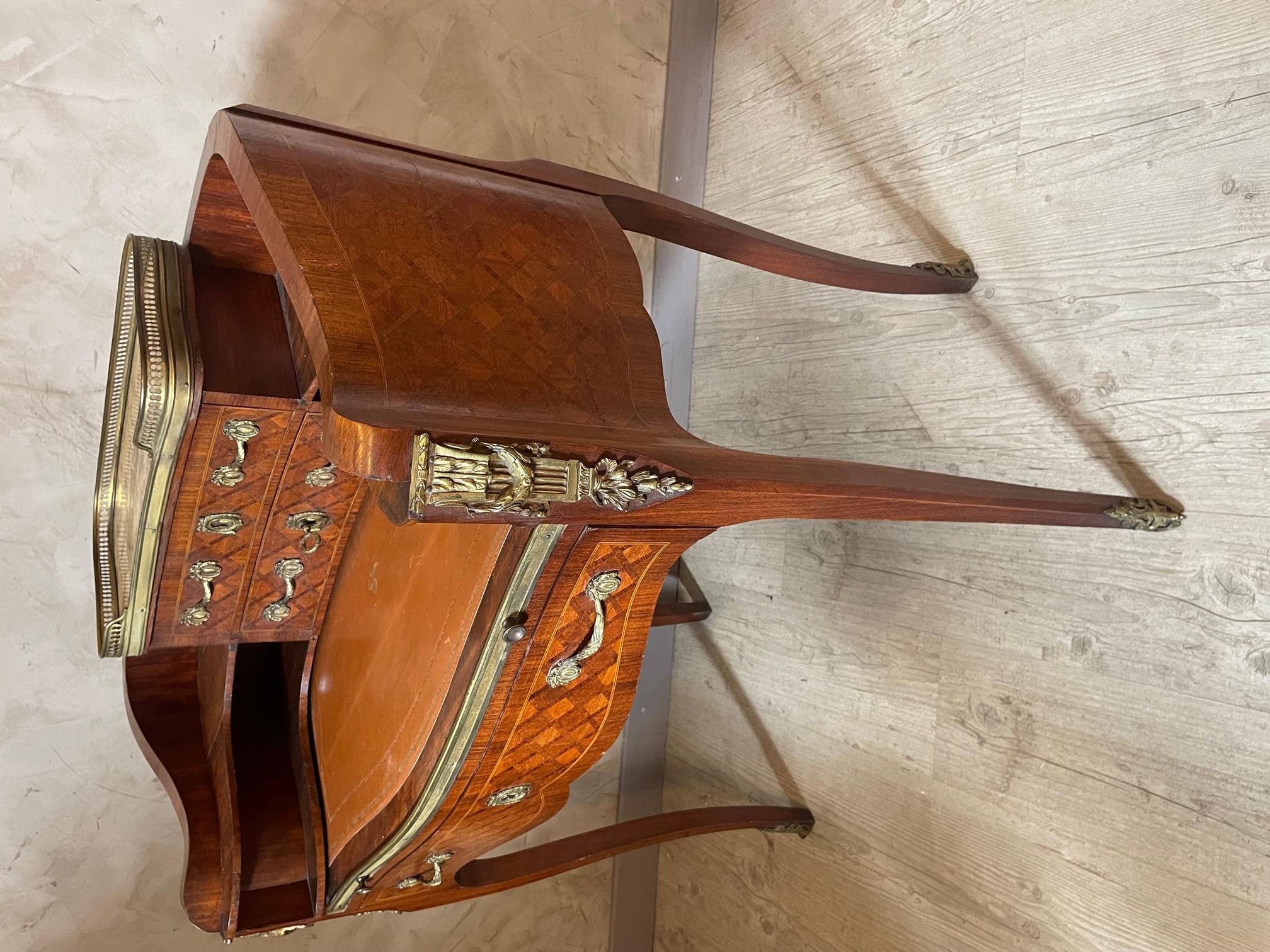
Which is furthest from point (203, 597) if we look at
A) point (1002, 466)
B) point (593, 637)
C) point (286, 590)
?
point (1002, 466)

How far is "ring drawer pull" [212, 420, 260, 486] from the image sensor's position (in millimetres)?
948

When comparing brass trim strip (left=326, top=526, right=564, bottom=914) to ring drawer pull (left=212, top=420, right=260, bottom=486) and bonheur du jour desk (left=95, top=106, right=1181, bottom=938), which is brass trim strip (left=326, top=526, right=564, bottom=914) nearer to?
bonheur du jour desk (left=95, top=106, right=1181, bottom=938)

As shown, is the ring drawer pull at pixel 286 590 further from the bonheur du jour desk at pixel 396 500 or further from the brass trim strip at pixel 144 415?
the brass trim strip at pixel 144 415

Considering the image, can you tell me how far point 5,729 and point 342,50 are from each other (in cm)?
115

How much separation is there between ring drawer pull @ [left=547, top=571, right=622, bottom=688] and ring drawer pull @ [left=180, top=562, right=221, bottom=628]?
19.1 inches

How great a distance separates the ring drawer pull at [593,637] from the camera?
79 cm

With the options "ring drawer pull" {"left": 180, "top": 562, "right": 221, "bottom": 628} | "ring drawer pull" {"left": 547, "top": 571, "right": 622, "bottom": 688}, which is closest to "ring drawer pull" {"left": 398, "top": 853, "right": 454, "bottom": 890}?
"ring drawer pull" {"left": 547, "top": 571, "right": 622, "bottom": 688}

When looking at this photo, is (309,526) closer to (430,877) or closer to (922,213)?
(430,877)

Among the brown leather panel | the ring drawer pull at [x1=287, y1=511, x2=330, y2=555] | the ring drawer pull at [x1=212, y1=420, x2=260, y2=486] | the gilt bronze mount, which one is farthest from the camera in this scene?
the ring drawer pull at [x1=287, y1=511, x2=330, y2=555]

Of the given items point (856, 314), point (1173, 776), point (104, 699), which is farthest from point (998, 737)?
point (104, 699)

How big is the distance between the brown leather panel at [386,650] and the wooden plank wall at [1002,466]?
0.84m

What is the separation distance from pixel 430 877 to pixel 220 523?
47 centimetres

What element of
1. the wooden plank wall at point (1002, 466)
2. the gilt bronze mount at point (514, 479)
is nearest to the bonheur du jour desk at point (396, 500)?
the gilt bronze mount at point (514, 479)

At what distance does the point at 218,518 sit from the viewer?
1.01 m
